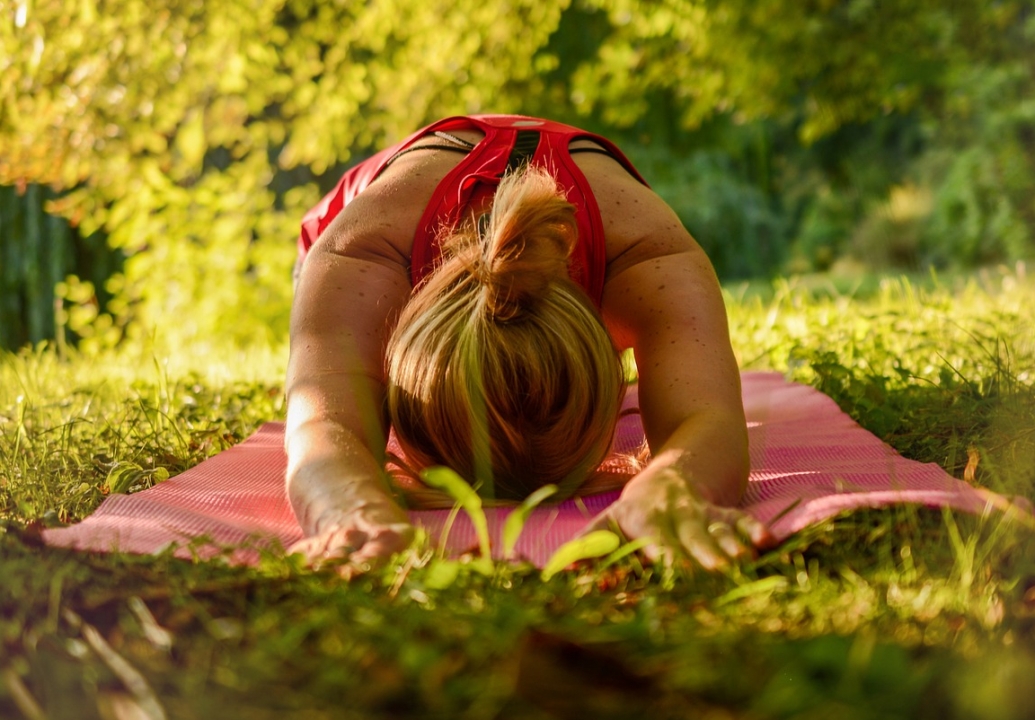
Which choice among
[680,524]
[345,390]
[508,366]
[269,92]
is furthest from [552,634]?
[269,92]

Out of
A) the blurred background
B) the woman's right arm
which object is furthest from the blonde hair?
the blurred background

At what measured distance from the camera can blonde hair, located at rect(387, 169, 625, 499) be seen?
1935mm

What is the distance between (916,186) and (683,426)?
1500 cm

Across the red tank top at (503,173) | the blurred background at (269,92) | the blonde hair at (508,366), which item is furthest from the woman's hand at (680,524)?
the blurred background at (269,92)

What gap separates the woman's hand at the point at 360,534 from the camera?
152 cm

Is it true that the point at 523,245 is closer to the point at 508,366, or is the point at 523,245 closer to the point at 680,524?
the point at 508,366

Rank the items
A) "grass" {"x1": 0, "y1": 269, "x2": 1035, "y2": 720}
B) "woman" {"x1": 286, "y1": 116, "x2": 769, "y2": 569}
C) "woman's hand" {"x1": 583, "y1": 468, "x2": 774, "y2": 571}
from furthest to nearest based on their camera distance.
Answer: "woman" {"x1": 286, "y1": 116, "x2": 769, "y2": 569} → "woman's hand" {"x1": 583, "y1": 468, "x2": 774, "y2": 571} → "grass" {"x1": 0, "y1": 269, "x2": 1035, "y2": 720}

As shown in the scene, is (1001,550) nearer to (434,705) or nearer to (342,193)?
(434,705)

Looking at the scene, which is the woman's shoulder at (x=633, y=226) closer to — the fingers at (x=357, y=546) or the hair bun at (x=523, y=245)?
the hair bun at (x=523, y=245)

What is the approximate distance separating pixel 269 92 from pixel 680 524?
19.3 feet

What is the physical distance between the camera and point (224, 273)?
6.95 meters

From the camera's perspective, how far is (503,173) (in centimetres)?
248

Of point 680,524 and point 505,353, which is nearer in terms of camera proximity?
point 680,524

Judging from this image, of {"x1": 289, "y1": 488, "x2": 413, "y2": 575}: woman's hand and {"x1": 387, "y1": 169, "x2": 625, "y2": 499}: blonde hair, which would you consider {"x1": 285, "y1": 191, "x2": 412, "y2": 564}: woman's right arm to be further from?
{"x1": 387, "y1": 169, "x2": 625, "y2": 499}: blonde hair
